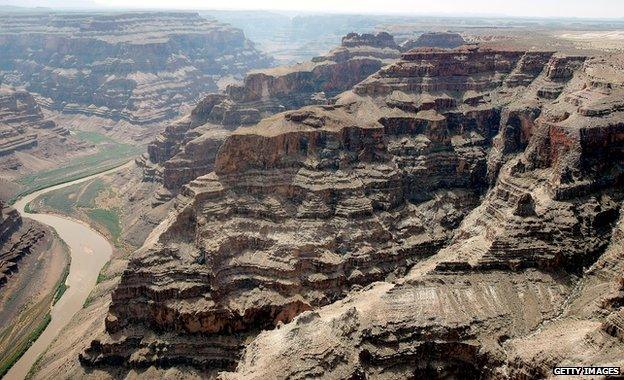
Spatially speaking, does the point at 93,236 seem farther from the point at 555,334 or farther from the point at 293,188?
the point at 555,334

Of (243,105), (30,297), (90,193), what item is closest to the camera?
(30,297)

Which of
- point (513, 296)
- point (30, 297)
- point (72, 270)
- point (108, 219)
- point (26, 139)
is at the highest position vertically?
point (513, 296)

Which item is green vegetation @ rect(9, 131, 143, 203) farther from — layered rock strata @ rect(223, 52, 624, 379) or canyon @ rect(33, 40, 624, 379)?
layered rock strata @ rect(223, 52, 624, 379)

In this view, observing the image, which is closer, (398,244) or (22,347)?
(398,244)

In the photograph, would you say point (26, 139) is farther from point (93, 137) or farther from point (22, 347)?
point (22, 347)

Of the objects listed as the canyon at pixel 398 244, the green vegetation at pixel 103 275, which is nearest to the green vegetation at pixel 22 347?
the canyon at pixel 398 244

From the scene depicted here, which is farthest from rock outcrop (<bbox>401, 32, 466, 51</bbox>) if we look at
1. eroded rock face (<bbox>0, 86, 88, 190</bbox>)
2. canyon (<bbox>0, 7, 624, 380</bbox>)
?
eroded rock face (<bbox>0, 86, 88, 190</bbox>)

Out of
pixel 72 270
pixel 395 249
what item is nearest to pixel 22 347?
pixel 72 270

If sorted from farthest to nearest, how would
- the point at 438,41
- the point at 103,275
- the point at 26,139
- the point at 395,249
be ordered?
1. the point at 438,41
2. the point at 26,139
3. the point at 103,275
4. the point at 395,249
